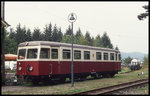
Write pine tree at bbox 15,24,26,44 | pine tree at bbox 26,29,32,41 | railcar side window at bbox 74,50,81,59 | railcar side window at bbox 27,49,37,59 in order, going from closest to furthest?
railcar side window at bbox 27,49,37,59 < railcar side window at bbox 74,50,81,59 < pine tree at bbox 15,24,26,44 < pine tree at bbox 26,29,32,41

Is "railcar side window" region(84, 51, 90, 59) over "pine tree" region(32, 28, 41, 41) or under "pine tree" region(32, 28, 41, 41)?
under

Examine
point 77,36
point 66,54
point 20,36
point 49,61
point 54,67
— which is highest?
point 77,36

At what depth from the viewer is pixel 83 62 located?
64.4 feet

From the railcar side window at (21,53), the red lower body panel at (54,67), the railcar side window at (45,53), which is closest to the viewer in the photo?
the red lower body panel at (54,67)

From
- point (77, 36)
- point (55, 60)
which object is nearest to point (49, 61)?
point (55, 60)

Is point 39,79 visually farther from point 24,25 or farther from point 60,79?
point 24,25

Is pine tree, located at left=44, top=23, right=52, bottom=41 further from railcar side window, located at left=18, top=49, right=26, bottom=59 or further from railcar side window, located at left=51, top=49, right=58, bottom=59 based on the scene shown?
railcar side window, located at left=51, top=49, right=58, bottom=59

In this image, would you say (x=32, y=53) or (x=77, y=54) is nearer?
(x=32, y=53)

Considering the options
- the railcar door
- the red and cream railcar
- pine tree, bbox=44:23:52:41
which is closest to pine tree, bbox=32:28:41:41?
pine tree, bbox=44:23:52:41

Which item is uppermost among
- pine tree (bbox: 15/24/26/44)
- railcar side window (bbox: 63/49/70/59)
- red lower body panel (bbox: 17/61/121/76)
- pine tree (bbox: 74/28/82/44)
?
pine tree (bbox: 74/28/82/44)

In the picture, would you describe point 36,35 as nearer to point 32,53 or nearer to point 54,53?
point 54,53

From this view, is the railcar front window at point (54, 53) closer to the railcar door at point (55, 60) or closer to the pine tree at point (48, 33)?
the railcar door at point (55, 60)

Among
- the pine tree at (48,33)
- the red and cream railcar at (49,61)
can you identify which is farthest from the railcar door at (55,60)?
the pine tree at (48,33)

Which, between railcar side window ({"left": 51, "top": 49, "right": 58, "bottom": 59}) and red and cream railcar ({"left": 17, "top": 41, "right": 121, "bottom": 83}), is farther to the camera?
railcar side window ({"left": 51, "top": 49, "right": 58, "bottom": 59})
